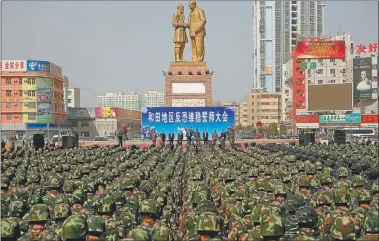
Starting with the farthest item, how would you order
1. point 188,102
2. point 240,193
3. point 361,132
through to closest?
point 361,132, point 188,102, point 240,193

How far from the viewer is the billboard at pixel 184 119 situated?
1298 inches

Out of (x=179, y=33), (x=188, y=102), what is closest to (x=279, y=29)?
(x=179, y=33)

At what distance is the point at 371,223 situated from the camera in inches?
228

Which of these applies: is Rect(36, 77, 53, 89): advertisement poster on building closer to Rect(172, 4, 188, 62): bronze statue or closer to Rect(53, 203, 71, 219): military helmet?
Rect(172, 4, 188, 62): bronze statue

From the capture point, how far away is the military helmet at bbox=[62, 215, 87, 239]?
18.2ft

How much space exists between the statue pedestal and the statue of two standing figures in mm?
872

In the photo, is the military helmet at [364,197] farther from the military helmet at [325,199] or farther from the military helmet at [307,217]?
the military helmet at [307,217]

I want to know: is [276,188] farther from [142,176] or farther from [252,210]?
[142,176]

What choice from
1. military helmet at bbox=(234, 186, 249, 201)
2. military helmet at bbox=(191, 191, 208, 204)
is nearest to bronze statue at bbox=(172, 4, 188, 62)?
military helmet at bbox=(234, 186, 249, 201)

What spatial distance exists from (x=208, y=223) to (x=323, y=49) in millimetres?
59168

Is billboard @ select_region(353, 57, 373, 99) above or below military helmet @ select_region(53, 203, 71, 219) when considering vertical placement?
above

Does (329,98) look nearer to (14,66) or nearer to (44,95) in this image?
(44,95)

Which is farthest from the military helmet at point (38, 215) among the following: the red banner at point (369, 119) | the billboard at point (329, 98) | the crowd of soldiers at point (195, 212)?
the red banner at point (369, 119)

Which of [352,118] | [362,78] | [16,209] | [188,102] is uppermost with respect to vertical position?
[362,78]
